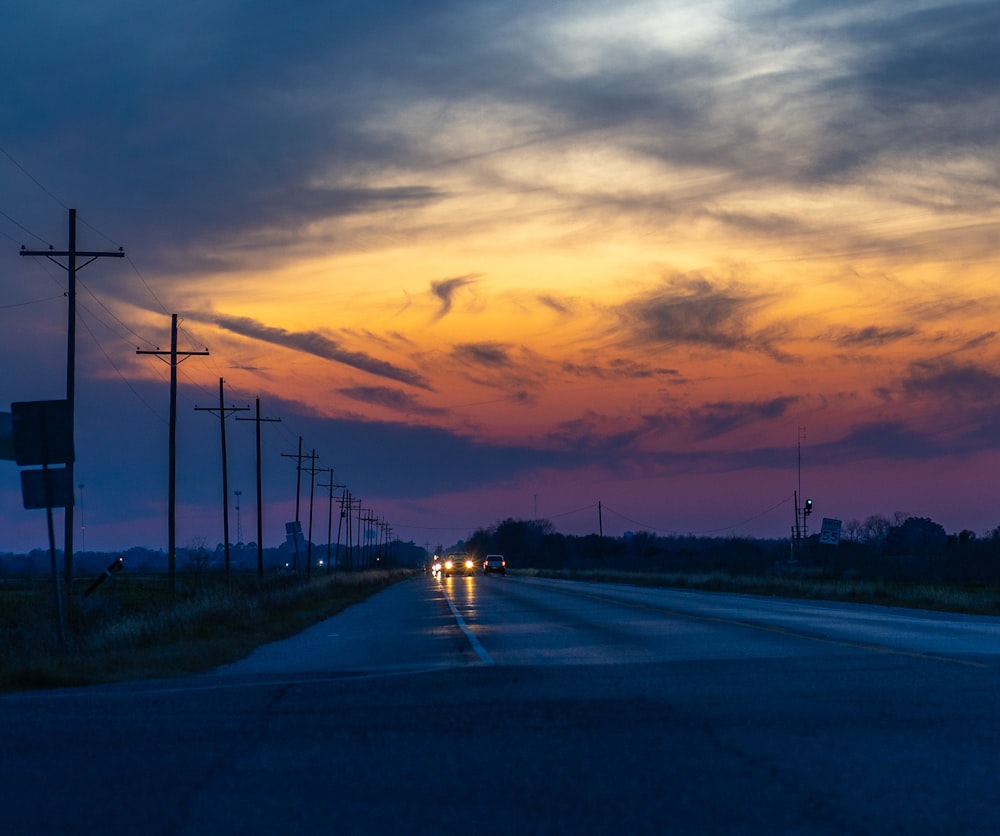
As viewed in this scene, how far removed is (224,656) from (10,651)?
11.7ft

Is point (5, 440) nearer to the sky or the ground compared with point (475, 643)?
nearer to the sky

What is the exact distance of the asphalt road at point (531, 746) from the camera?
7742 mm

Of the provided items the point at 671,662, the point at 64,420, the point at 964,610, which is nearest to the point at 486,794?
the point at 671,662

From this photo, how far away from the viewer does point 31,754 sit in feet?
34.1

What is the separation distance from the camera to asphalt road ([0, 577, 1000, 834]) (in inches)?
305

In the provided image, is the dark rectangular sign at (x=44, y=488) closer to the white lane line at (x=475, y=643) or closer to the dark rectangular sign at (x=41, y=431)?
the dark rectangular sign at (x=41, y=431)

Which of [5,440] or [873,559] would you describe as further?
[873,559]

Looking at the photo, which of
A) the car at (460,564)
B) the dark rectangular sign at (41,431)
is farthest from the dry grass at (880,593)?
the car at (460,564)

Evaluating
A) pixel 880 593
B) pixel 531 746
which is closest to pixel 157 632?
pixel 531 746

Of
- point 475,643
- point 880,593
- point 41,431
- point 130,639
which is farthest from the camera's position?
point 880,593

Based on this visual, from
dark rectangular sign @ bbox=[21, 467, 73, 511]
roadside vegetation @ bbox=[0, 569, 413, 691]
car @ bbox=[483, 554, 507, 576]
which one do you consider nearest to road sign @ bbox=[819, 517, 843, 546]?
roadside vegetation @ bbox=[0, 569, 413, 691]

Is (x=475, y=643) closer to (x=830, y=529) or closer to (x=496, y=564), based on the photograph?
(x=830, y=529)

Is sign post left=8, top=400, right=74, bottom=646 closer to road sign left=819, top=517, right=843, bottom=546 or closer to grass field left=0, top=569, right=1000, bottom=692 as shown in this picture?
grass field left=0, top=569, right=1000, bottom=692

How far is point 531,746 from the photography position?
33.2 feet
